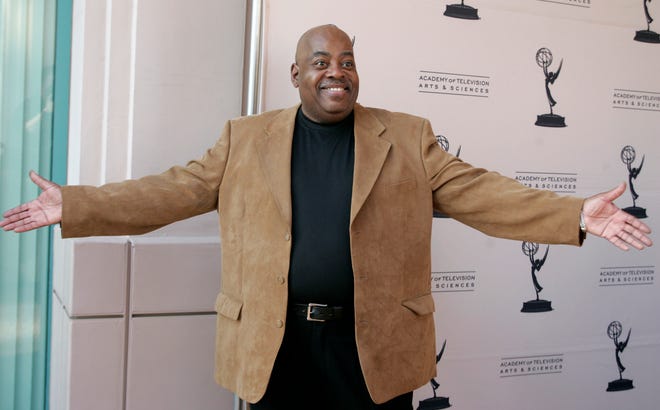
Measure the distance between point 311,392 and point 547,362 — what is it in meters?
1.85

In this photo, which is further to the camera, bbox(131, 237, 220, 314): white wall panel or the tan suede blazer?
bbox(131, 237, 220, 314): white wall panel

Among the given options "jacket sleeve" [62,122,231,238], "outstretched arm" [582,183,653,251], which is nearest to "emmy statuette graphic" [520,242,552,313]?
"outstretched arm" [582,183,653,251]

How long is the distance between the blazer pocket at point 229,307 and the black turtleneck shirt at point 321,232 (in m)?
0.19

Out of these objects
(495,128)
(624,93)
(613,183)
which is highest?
(624,93)

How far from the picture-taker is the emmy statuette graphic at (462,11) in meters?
3.21

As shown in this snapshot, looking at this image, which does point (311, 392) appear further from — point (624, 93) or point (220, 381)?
point (624, 93)

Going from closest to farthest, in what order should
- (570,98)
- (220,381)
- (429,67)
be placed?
1. (220,381)
2. (429,67)
3. (570,98)

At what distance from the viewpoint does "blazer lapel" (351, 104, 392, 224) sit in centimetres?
207

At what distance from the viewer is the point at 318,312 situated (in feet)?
6.74

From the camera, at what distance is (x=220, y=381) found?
2.22 meters

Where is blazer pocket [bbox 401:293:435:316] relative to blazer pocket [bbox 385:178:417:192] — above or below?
below

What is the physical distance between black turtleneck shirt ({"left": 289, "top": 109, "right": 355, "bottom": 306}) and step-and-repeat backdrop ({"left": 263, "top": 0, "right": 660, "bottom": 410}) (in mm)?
1040

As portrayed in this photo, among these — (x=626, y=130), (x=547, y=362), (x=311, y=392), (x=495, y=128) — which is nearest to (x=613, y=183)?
(x=626, y=130)

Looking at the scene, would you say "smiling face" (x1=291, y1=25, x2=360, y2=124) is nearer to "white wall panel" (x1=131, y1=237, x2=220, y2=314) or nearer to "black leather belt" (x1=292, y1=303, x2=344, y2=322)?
"black leather belt" (x1=292, y1=303, x2=344, y2=322)
